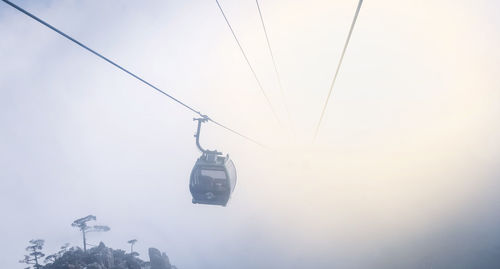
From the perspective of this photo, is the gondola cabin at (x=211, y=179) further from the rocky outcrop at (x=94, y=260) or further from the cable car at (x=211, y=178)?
the rocky outcrop at (x=94, y=260)

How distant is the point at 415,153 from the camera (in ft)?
356

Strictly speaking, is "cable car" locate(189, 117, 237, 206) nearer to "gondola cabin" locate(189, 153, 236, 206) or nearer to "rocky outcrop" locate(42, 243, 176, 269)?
"gondola cabin" locate(189, 153, 236, 206)

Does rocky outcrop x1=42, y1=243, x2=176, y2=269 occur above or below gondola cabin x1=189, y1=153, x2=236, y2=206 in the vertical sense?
below

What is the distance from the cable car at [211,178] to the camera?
31.7 ft

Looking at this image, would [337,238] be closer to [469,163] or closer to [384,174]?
[384,174]

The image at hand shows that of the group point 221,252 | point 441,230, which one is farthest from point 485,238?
point 221,252

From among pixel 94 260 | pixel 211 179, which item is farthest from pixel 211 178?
pixel 94 260

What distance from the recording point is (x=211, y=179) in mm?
9766

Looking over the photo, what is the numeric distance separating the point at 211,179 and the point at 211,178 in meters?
0.05

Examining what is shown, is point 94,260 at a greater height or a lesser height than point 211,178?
lesser

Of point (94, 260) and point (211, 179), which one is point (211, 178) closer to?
point (211, 179)

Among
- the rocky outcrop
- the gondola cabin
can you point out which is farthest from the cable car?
the rocky outcrop

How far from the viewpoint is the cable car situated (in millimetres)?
9656

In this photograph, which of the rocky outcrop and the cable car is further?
the rocky outcrop
